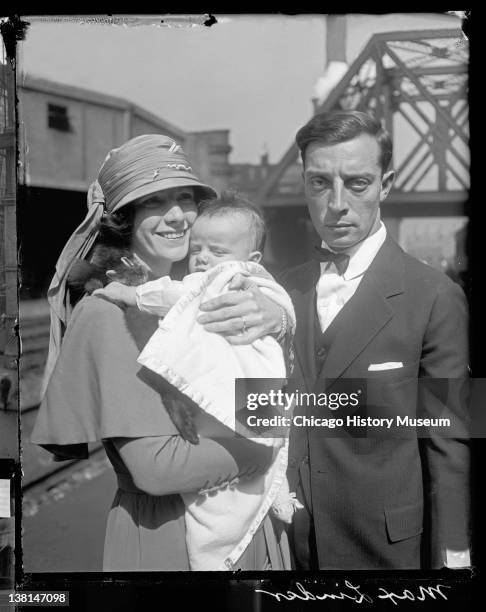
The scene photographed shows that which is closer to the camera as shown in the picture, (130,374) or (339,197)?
(130,374)

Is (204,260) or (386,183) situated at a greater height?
(386,183)

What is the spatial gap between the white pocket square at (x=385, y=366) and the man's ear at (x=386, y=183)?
61 cm

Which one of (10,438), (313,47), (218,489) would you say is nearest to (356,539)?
(218,489)

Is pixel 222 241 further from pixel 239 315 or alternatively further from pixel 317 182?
pixel 317 182

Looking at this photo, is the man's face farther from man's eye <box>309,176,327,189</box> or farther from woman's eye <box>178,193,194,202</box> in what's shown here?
woman's eye <box>178,193,194,202</box>

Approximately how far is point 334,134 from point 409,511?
1.41 meters

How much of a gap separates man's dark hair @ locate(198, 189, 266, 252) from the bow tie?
0.22 metres

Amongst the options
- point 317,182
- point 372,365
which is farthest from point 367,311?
point 317,182

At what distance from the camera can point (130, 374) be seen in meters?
2.14

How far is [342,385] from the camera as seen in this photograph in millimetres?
2264

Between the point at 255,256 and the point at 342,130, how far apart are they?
0.56 meters
